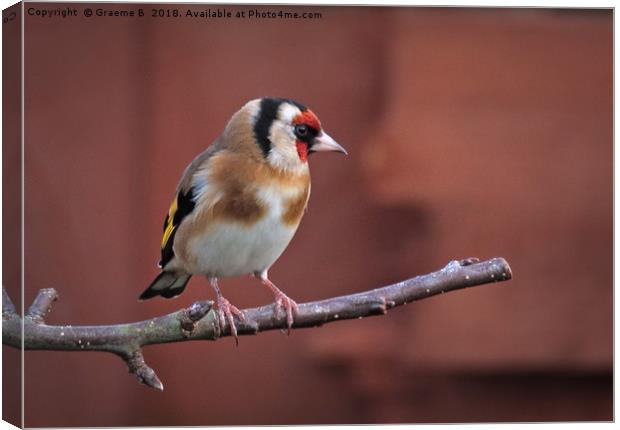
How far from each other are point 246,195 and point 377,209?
0.56 m

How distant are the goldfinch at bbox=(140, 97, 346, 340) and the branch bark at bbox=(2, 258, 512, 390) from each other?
5 centimetres

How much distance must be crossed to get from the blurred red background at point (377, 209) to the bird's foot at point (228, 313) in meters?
0.23

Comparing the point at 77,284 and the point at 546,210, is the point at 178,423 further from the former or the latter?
the point at 546,210

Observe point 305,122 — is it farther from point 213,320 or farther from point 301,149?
point 213,320

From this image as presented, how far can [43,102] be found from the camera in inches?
156

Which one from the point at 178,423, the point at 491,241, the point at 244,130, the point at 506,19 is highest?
the point at 506,19

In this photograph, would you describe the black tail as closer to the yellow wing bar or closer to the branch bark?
the yellow wing bar

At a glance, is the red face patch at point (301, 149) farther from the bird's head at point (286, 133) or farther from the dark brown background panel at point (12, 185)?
the dark brown background panel at point (12, 185)

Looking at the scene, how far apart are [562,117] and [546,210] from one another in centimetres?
33

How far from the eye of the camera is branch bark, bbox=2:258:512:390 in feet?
12.5

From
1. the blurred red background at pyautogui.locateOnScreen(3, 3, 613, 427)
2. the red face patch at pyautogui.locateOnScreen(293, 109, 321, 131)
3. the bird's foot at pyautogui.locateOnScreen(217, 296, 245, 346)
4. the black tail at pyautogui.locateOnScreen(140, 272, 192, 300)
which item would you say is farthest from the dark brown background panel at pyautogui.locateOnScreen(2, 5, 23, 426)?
the red face patch at pyautogui.locateOnScreen(293, 109, 321, 131)

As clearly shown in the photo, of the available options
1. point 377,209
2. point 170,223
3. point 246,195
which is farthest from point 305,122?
point 170,223

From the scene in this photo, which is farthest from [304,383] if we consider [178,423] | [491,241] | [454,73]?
[454,73]

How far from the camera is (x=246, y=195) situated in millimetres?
3969
